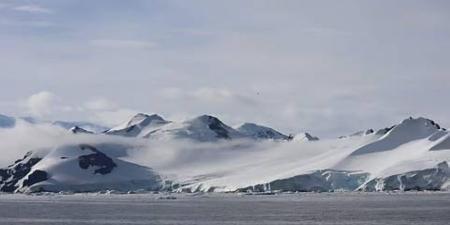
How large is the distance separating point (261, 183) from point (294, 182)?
742 cm

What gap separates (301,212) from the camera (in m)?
90.6

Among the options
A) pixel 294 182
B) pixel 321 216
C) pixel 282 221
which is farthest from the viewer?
pixel 294 182

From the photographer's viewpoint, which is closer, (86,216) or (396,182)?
(86,216)

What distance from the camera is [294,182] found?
7638 inches

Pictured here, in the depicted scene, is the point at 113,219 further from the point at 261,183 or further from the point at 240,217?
the point at 261,183

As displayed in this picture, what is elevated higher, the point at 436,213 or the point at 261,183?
the point at 261,183

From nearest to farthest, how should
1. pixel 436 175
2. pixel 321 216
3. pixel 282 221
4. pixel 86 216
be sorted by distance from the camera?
pixel 282 221 < pixel 321 216 < pixel 86 216 < pixel 436 175

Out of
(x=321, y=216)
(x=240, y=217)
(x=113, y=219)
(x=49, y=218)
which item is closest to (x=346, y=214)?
(x=321, y=216)

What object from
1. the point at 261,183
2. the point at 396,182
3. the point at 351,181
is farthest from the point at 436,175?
the point at 261,183

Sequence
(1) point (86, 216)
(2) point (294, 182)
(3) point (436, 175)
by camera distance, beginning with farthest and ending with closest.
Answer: (2) point (294, 182) → (3) point (436, 175) → (1) point (86, 216)

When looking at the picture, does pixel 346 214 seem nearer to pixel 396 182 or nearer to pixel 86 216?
pixel 86 216

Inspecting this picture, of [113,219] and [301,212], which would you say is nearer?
[113,219]

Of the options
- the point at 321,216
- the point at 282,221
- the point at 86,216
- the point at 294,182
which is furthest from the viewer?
the point at 294,182

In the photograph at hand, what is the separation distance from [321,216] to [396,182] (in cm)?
10217
